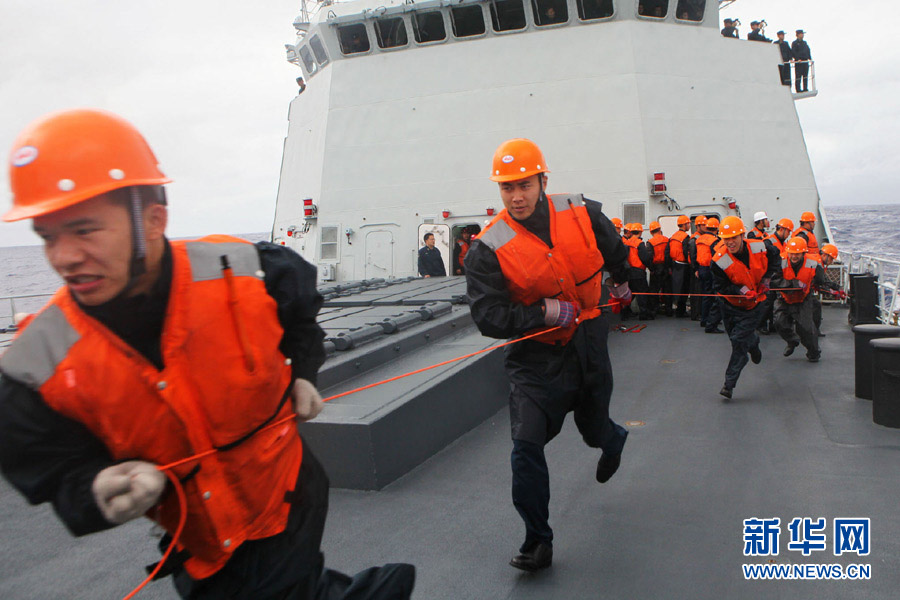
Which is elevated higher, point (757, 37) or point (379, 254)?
point (757, 37)

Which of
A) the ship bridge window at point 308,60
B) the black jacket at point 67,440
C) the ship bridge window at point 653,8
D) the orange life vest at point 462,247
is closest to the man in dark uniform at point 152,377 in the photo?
the black jacket at point 67,440

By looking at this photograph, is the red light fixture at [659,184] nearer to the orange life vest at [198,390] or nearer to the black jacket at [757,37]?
the black jacket at [757,37]

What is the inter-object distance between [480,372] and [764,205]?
29.6 feet

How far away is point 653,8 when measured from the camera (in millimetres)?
12844

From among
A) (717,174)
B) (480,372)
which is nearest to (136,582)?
(480,372)

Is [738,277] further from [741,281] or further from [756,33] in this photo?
[756,33]

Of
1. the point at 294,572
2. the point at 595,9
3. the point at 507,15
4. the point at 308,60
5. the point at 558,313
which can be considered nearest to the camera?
the point at 294,572

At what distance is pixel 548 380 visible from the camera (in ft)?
11.0

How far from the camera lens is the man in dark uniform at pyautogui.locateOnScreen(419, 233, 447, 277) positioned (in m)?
12.6

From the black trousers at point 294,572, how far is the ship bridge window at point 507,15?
12448mm

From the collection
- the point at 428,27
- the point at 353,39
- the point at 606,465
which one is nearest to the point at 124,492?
the point at 606,465

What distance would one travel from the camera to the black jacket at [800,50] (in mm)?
15203

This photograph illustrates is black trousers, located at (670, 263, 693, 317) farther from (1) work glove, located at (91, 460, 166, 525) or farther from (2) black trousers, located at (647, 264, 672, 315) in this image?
(1) work glove, located at (91, 460, 166, 525)

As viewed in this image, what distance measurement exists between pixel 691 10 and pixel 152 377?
13690mm
